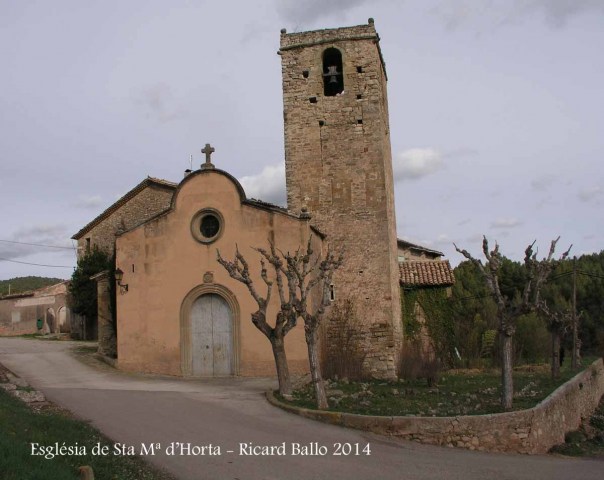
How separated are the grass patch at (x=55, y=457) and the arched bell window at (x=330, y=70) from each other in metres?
15.3

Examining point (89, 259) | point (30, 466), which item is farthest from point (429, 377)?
point (89, 259)

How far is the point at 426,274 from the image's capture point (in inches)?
930

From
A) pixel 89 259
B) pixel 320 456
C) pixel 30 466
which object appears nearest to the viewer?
pixel 30 466

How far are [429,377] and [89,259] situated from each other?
1966cm

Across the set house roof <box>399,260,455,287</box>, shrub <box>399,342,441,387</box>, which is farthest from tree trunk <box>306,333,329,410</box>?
house roof <box>399,260,455,287</box>

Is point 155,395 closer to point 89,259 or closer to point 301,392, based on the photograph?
point 301,392

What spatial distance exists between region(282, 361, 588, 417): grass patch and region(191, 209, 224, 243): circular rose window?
19.3ft

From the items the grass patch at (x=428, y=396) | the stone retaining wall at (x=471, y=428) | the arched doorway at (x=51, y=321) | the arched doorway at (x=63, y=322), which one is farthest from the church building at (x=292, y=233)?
the arched doorway at (x=51, y=321)

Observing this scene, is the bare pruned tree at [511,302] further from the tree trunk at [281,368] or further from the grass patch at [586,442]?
the tree trunk at [281,368]

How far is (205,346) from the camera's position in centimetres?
1848

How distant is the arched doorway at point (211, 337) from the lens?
18328 millimetres

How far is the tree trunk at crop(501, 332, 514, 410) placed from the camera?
1238cm

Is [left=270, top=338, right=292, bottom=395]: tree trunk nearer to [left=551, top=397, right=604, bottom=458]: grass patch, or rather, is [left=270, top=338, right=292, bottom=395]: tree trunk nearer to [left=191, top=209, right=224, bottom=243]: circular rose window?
[left=551, top=397, right=604, bottom=458]: grass patch

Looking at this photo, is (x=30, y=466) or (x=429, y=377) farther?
(x=429, y=377)
